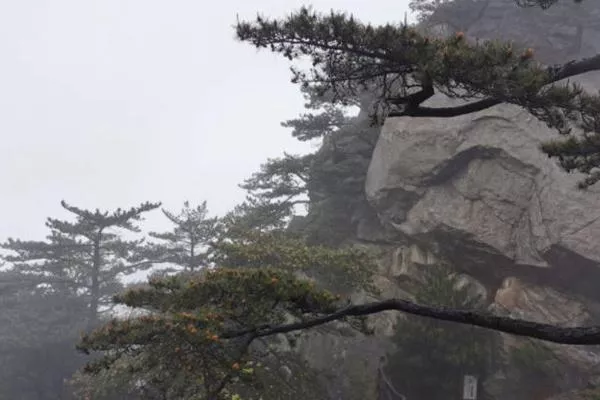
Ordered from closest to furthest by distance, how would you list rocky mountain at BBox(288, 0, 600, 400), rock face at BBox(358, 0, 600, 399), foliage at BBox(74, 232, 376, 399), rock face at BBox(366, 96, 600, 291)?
foliage at BBox(74, 232, 376, 399)
rocky mountain at BBox(288, 0, 600, 400)
rock face at BBox(358, 0, 600, 399)
rock face at BBox(366, 96, 600, 291)

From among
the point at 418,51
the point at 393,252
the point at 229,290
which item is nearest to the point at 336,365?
the point at 393,252

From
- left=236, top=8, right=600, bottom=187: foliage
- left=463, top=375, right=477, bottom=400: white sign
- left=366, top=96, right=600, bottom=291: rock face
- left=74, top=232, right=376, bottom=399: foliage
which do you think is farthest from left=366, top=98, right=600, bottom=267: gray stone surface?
left=74, top=232, right=376, bottom=399: foliage

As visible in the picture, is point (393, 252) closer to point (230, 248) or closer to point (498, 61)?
point (230, 248)

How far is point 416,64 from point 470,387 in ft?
31.8

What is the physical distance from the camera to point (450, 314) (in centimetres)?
559

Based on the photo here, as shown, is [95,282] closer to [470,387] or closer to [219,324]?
[470,387]

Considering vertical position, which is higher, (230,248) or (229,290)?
(230,248)

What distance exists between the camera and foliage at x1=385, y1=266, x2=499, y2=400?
12.4m

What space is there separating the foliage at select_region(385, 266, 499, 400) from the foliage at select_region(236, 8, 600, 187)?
6.77m

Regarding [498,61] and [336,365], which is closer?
[498,61]

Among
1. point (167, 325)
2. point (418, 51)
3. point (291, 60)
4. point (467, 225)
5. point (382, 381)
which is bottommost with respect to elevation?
point (382, 381)

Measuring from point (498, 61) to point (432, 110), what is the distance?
3.29ft

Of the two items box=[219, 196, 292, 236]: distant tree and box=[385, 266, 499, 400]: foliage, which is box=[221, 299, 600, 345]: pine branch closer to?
box=[385, 266, 499, 400]: foliage

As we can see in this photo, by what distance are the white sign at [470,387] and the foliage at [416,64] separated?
7820 mm
